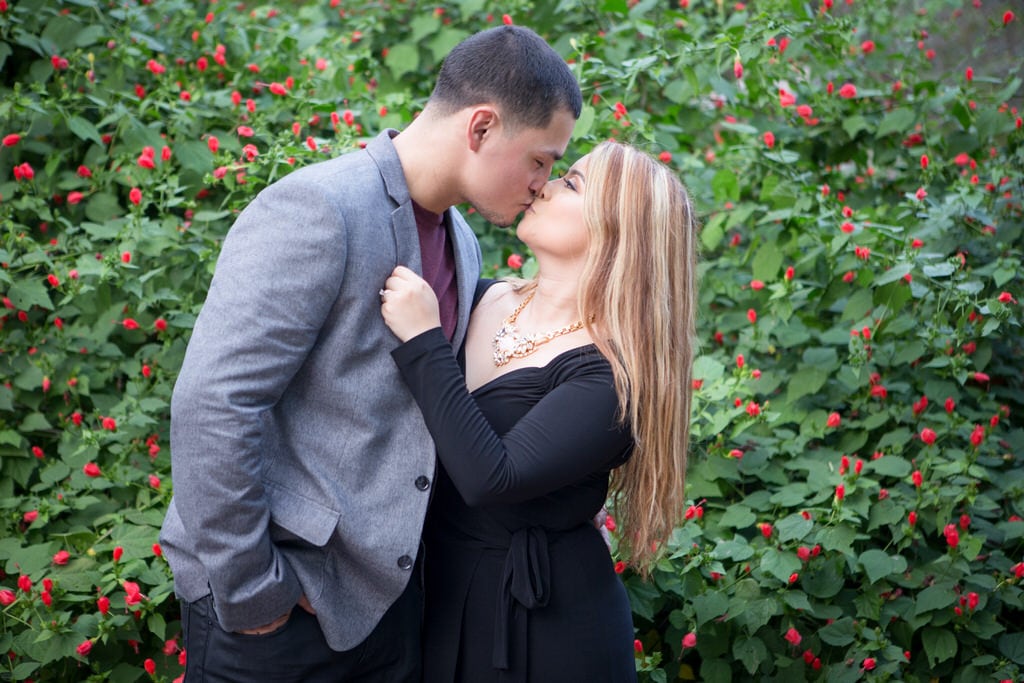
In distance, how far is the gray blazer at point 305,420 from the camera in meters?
1.80

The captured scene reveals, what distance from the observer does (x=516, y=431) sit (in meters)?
2.12

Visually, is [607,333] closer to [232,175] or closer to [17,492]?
[232,175]

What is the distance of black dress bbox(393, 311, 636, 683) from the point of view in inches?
83.9

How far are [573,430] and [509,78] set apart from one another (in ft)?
2.63

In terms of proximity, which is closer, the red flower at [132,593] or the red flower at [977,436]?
the red flower at [132,593]

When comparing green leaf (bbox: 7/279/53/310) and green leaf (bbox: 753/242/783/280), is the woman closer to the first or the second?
green leaf (bbox: 753/242/783/280)

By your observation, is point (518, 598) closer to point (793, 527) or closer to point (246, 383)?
point (246, 383)

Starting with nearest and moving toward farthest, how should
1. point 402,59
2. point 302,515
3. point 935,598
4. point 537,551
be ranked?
point 302,515 < point 537,551 < point 935,598 < point 402,59

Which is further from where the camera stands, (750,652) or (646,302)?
(750,652)

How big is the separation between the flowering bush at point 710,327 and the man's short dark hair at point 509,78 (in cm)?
109

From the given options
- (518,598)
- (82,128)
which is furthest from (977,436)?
(82,128)

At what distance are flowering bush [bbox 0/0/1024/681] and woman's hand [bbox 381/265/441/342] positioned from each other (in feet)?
4.12

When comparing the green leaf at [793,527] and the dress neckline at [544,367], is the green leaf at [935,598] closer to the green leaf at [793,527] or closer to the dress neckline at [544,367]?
the green leaf at [793,527]

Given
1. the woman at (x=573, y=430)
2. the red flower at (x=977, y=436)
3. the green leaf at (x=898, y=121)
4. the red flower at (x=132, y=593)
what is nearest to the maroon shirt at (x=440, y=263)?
the woman at (x=573, y=430)
